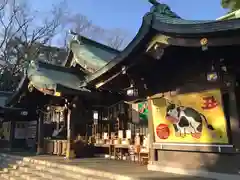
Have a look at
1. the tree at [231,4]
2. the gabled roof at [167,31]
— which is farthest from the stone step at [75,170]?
the tree at [231,4]

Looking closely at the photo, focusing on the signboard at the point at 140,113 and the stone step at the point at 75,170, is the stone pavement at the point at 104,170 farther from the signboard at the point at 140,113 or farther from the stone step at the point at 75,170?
the signboard at the point at 140,113

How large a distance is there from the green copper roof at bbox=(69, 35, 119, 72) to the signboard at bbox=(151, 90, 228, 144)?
18.6 feet

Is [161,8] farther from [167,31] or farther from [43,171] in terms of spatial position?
[43,171]

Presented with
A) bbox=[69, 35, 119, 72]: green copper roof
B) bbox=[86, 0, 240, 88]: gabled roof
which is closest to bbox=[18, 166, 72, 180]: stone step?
bbox=[86, 0, 240, 88]: gabled roof

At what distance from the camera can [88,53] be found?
14664 mm

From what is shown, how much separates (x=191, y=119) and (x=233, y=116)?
3.81 ft

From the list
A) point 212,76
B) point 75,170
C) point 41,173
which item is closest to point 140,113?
point 75,170

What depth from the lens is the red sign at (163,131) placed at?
7.79m

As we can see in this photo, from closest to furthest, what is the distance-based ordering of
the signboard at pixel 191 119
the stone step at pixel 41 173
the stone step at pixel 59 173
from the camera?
the signboard at pixel 191 119 < the stone step at pixel 59 173 < the stone step at pixel 41 173

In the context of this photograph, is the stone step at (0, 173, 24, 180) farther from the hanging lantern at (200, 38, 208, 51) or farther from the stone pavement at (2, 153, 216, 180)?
the hanging lantern at (200, 38, 208, 51)

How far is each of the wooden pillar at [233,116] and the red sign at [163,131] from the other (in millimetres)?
1886

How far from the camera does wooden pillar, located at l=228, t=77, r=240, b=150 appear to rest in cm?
626

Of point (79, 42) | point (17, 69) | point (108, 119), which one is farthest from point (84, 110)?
point (17, 69)

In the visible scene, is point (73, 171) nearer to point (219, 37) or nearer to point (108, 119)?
point (108, 119)
